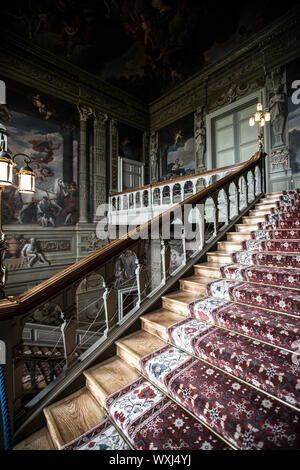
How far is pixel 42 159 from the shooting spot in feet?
23.5

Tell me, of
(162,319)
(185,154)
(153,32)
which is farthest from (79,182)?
(162,319)

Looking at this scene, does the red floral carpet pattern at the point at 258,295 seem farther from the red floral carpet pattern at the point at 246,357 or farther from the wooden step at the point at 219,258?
the wooden step at the point at 219,258

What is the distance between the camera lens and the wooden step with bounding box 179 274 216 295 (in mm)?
2424

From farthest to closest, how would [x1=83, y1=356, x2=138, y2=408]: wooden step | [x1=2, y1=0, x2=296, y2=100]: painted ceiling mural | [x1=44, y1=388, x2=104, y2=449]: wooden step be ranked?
[x1=2, y1=0, x2=296, y2=100]: painted ceiling mural → [x1=83, y1=356, x2=138, y2=408]: wooden step → [x1=44, y1=388, x2=104, y2=449]: wooden step

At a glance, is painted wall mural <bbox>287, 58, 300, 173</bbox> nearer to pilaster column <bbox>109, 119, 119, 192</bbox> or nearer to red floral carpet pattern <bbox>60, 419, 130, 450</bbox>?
pilaster column <bbox>109, 119, 119, 192</bbox>

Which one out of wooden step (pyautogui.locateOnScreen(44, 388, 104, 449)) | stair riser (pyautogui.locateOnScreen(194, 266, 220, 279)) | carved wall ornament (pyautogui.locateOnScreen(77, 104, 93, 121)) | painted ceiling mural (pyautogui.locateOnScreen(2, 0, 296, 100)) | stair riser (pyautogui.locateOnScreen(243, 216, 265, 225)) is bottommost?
wooden step (pyautogui.locateOnScreen(44, 388, 104, 449))

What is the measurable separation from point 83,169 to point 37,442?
797cm

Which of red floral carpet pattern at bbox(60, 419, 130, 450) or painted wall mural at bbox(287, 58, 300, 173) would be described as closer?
red floral carpet pattern at bbox(60, 419, 130, 450)

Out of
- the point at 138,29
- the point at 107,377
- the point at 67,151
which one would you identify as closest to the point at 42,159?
the point at 67,151

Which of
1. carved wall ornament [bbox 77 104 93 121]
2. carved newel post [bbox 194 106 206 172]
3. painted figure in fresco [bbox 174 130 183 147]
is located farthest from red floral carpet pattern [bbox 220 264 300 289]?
carved wall ornament [bbox 77 104 93 121]

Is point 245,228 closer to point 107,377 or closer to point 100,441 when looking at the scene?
point 107,377

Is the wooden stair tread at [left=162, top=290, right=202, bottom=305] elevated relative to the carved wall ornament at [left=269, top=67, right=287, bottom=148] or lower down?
lower down

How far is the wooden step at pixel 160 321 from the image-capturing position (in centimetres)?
200
